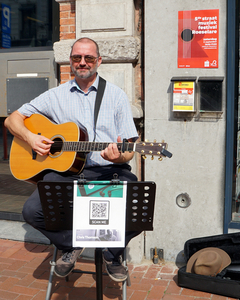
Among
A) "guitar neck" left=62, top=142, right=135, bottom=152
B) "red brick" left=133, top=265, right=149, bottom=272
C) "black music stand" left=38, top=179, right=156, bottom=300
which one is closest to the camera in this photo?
"black music stand" left=38, top=179, right=156, bottom=300

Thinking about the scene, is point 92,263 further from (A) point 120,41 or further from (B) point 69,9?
(B) point 69,9

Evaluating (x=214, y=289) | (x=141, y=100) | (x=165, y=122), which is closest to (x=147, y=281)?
(x=214, y=289)

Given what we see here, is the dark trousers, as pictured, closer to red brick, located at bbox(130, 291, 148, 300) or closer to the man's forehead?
red brick, located at bbox(130, 291, 148, 300)

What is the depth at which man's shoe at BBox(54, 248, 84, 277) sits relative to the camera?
106 inches

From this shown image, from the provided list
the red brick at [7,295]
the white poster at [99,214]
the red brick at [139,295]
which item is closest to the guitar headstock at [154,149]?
the white poster at [99,214]

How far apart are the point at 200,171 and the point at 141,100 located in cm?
93

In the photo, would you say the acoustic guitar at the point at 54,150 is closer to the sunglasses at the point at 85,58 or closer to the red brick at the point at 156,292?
the sunglasses at the point at 85,58

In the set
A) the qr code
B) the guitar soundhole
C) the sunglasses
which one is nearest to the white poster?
the qr code

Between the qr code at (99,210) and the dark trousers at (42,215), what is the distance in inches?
20.9

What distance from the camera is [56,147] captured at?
9.22ft

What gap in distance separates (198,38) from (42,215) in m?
2.08

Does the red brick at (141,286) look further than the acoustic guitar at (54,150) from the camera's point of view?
Yes

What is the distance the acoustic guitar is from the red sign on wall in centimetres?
130

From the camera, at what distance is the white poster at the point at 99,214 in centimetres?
212
